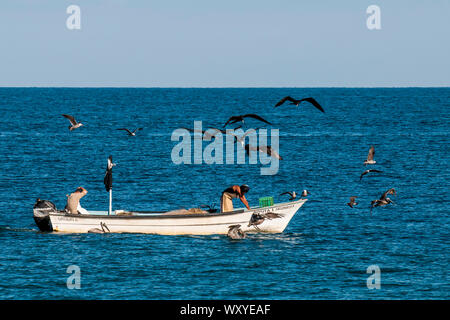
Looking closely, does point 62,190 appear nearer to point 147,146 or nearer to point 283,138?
point 147,146

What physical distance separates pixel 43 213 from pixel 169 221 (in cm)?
757

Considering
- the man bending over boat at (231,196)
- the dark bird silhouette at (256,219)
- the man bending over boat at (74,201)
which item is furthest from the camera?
the man bending over boat at (74,201)

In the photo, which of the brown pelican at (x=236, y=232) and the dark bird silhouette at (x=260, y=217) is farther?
the brown pelican at (x=236, y=232)

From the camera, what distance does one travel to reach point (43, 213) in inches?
1763

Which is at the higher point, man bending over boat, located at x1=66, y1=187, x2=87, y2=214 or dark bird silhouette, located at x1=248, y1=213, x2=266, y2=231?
man bending over boat, located at x1=66, y1=187, x2=87, y2=214

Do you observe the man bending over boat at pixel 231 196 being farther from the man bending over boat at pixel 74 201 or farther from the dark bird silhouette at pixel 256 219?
the man bending over boat at pixel 74 201

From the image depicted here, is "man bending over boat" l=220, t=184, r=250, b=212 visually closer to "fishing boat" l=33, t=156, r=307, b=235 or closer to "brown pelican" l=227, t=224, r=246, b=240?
"fishing boat" l=33, t=156, r=307, b=235

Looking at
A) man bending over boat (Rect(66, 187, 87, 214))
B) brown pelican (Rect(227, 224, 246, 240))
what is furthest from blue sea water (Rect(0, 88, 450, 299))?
man bending over boat (Rect(66, 187, 87, 214))

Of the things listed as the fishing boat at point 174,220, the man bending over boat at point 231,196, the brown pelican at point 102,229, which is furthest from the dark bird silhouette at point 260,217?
the brown pelican at point 102,229

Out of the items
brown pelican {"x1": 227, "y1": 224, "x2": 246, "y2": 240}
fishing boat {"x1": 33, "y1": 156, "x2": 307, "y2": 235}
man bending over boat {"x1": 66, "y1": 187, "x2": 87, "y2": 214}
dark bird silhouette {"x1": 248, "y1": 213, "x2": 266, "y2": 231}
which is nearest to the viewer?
dark bird silhouette {"x1": 248, "y1": 213, "x2": 266, "y2": 231}

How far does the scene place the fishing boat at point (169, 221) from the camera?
42.8 m

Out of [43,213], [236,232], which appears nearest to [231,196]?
[236,232]

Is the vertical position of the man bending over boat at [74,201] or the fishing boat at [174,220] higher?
the man bending over boat at [74,201]

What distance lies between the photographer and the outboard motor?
44.8 m
